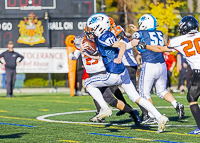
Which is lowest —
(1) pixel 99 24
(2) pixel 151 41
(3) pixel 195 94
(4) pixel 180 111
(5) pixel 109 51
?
(4) pixel 180 111

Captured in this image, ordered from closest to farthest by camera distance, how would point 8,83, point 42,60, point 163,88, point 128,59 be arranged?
point 163,88
point 128,59
point 8,83
point 42,60

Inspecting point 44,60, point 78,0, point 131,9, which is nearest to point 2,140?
point 44,60

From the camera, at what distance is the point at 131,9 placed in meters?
30.4

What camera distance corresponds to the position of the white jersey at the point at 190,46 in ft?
22.1

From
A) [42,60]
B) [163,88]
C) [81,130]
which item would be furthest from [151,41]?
[42,60]

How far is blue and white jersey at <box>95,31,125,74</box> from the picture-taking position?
278 inches

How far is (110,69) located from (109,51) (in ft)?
0.94

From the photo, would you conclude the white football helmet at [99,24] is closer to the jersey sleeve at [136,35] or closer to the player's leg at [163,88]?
the jersey sleeve at [136,35]

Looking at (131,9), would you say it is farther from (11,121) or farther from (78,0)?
(11,121)

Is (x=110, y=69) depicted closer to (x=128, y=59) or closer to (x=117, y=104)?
(x=117, y=104)

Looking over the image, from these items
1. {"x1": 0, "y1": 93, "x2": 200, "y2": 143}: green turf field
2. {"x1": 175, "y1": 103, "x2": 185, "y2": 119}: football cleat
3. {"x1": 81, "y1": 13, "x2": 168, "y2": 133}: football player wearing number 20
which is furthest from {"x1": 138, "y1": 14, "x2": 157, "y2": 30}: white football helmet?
{"x1": 0, "y1": 93, "x2": 200, "y2": 143}: green turf field

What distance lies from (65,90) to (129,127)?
1266 centimetres

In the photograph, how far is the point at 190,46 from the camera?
22.1 feet

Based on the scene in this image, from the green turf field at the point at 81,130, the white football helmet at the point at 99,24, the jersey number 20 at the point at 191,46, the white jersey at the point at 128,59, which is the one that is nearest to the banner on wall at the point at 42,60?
the green turf field at the point at 81,130
